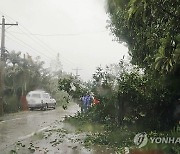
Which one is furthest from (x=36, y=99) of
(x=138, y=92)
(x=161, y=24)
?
(x=161, y=24)

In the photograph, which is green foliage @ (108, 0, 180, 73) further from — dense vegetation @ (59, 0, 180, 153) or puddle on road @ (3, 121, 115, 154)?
puddle on road @ (3, 121, 115, 154)

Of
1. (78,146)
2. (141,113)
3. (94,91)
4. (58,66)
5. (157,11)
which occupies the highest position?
(58,66)

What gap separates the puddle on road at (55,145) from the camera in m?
10.1

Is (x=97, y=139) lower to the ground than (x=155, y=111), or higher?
lower

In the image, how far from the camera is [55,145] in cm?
1116

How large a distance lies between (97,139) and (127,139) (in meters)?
1.14

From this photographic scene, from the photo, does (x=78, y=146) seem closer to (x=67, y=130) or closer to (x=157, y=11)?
(x=67, y=130)

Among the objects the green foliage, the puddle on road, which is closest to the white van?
the puddle on road

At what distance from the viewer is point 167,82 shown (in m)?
10.8

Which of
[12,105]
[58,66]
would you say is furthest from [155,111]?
[58,66]

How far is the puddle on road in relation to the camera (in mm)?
10133

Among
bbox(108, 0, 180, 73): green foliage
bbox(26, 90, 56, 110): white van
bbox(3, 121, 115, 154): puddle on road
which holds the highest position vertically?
bbox(108, 0, 180, 73): green foliage

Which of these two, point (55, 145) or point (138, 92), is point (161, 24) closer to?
point (138, 92)

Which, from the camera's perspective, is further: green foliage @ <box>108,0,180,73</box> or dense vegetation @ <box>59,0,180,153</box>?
dense vegetation @ <box>59,0,180,153</box>
